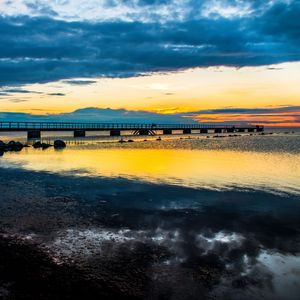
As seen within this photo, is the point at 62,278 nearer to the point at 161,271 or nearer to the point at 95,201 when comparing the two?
the point at 161,271

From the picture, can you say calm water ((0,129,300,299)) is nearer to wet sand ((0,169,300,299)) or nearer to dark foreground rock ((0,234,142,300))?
wet sand ((0,169,300,299))

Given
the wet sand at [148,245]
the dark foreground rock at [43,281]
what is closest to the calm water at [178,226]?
the wet sand at [148,245]

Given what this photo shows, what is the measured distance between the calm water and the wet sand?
33 mm

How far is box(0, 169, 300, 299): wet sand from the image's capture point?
28.6 feet

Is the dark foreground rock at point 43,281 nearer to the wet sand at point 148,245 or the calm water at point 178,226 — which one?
the wet sand at point 148,245

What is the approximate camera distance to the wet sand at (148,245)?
872 centimetres

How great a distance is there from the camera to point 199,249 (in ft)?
36.9

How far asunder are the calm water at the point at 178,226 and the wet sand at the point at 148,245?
0.03 m

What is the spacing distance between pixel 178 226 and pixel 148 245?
2.38 m

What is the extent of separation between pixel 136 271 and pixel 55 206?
26.8ft

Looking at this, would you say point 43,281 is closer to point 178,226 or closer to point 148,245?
point 148,245

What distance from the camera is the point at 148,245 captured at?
11.6m

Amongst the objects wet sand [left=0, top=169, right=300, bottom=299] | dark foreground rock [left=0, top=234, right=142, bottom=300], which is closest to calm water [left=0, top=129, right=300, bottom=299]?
wet sand [left=0, top=169, right=300, bottom=299]

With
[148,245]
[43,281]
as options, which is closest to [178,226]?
[148,245]
